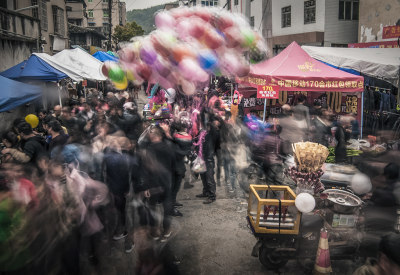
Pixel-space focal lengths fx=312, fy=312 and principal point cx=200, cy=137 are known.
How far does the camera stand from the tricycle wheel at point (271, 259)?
4.09m

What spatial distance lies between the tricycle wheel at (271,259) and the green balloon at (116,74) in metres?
3.24

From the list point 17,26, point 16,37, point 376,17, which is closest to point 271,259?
point 16,37

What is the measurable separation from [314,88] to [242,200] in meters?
3.98

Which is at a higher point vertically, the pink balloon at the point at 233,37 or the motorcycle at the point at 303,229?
the pink balloon at the point at 233,37

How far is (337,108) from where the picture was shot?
35.1 ft

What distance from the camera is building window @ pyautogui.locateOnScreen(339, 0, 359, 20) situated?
59.5 ft

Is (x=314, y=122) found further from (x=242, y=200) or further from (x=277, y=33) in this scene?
(x=277, y=33)

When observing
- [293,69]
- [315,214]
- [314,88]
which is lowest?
[315,214]

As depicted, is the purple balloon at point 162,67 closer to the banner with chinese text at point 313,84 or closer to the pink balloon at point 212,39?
the pink balloon at point 212,39

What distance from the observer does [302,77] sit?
8.41 metres

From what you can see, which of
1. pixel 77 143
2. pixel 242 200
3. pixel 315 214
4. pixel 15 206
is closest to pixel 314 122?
pixel 242 200

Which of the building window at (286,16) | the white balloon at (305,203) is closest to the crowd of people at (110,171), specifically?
the white balloon at (305,203)

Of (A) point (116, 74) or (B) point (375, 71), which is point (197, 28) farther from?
(B) point (375, 71)

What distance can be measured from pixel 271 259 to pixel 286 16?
820 inches
